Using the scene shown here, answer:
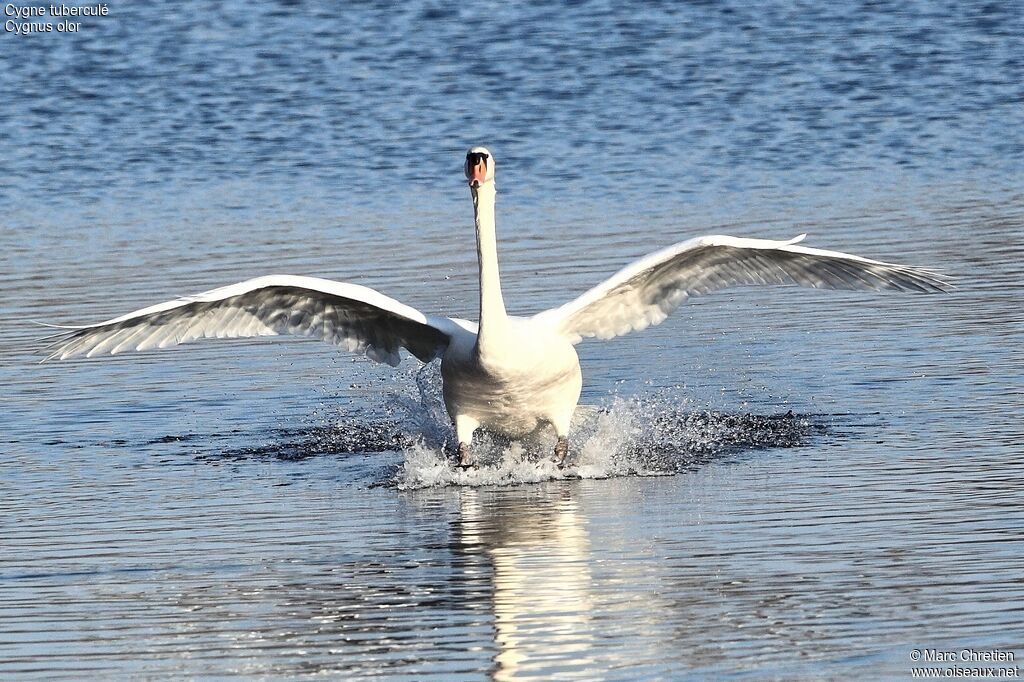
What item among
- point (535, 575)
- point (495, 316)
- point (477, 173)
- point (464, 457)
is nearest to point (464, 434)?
point (464, 457)

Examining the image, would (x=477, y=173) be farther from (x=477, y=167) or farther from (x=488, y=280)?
(x=488, y=280)

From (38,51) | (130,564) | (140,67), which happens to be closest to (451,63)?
(140,67)

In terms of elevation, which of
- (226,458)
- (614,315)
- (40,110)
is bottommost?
(226,458)

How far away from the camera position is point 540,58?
2706 cm

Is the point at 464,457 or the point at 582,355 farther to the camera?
the point at 582,355

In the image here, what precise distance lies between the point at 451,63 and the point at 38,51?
598 cm

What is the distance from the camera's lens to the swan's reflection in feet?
25.4

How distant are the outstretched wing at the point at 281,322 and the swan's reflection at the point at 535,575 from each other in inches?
58.2

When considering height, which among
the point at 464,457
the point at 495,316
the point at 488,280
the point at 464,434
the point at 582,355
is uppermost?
the point at 488,280

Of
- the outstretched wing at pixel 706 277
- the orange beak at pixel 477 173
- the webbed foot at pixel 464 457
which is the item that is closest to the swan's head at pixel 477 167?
the orange beak at pixel 477 173

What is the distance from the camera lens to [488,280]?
11125 mm

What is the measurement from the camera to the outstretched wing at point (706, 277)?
11.5 m

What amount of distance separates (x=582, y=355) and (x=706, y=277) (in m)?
2.48

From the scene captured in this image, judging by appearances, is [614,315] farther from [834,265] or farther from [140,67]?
[140,67]
